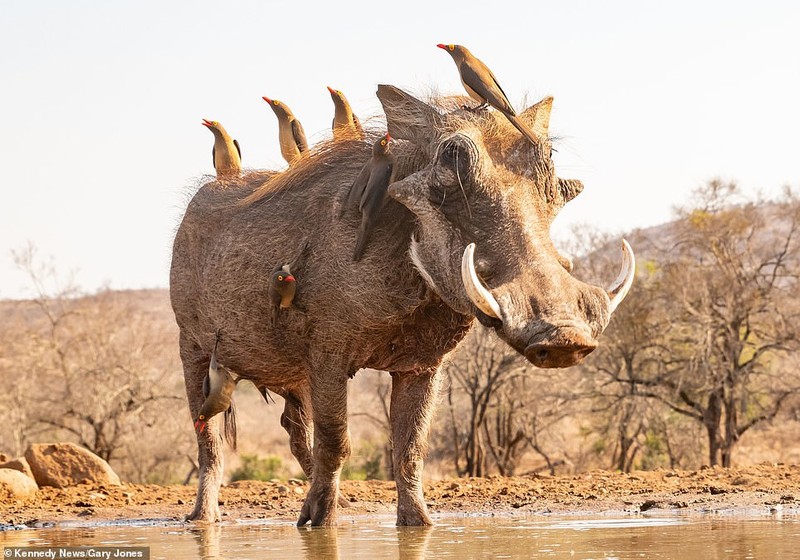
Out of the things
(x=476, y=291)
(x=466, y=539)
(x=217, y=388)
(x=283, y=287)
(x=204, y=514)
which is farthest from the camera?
(x=204, y=514)

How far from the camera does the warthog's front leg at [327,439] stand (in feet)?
25.4

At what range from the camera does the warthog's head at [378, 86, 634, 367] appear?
6.14 metres

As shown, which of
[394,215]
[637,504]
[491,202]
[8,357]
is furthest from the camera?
[8,357]

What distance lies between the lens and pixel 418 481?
797 cm

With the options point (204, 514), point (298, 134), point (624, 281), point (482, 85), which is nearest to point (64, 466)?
point (204, 514)

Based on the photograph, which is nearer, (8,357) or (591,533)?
(591,533)

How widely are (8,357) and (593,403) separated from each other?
1436cm

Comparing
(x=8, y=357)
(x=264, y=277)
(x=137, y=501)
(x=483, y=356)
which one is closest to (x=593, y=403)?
(x=483, y=356)

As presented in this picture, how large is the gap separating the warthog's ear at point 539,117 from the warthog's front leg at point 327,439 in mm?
1779

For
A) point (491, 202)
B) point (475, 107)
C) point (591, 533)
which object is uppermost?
point (475, 107)

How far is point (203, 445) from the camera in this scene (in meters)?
9.80

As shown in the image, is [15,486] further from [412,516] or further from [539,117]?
[539,117]

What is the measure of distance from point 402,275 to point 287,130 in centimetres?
370

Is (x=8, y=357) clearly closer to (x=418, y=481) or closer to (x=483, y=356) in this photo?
(x=483, y=356)
